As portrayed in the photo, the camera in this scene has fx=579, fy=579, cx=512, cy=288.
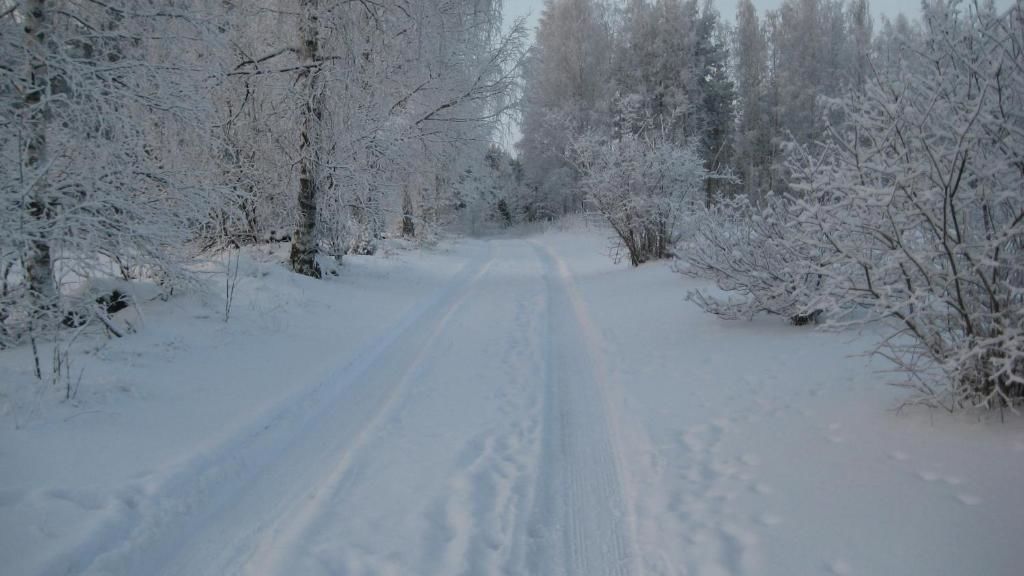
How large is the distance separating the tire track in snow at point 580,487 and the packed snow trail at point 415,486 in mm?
11

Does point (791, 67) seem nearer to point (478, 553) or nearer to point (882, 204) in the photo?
point (882, 204)

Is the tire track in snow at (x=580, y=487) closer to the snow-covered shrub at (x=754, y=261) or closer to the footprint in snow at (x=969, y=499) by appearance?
the footprint in snow at (x=969, y=499)

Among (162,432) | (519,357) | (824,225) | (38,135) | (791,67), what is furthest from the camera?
(791,67)

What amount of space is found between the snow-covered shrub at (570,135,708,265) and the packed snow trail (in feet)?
27.3

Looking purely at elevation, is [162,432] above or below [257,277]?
below

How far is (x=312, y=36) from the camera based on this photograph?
9.38 meters

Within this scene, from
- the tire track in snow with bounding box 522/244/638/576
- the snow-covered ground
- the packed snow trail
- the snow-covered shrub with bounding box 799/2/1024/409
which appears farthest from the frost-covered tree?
the snow-covered shrub with bounding box 799/2/1024/409

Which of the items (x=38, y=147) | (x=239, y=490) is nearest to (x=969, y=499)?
(x=239, y=490)

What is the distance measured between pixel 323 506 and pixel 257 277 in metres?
6.58

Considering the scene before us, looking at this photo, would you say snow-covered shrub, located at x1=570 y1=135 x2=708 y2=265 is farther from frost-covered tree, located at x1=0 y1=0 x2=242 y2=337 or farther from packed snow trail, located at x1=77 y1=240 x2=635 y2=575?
frost-covered tree, located at x1=0 y1=0 x2=242 y2=337

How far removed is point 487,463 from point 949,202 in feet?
10.3

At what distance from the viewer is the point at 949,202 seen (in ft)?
10.6

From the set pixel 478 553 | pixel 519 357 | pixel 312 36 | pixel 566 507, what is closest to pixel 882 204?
pixel 566 507

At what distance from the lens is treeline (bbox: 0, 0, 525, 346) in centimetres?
453
